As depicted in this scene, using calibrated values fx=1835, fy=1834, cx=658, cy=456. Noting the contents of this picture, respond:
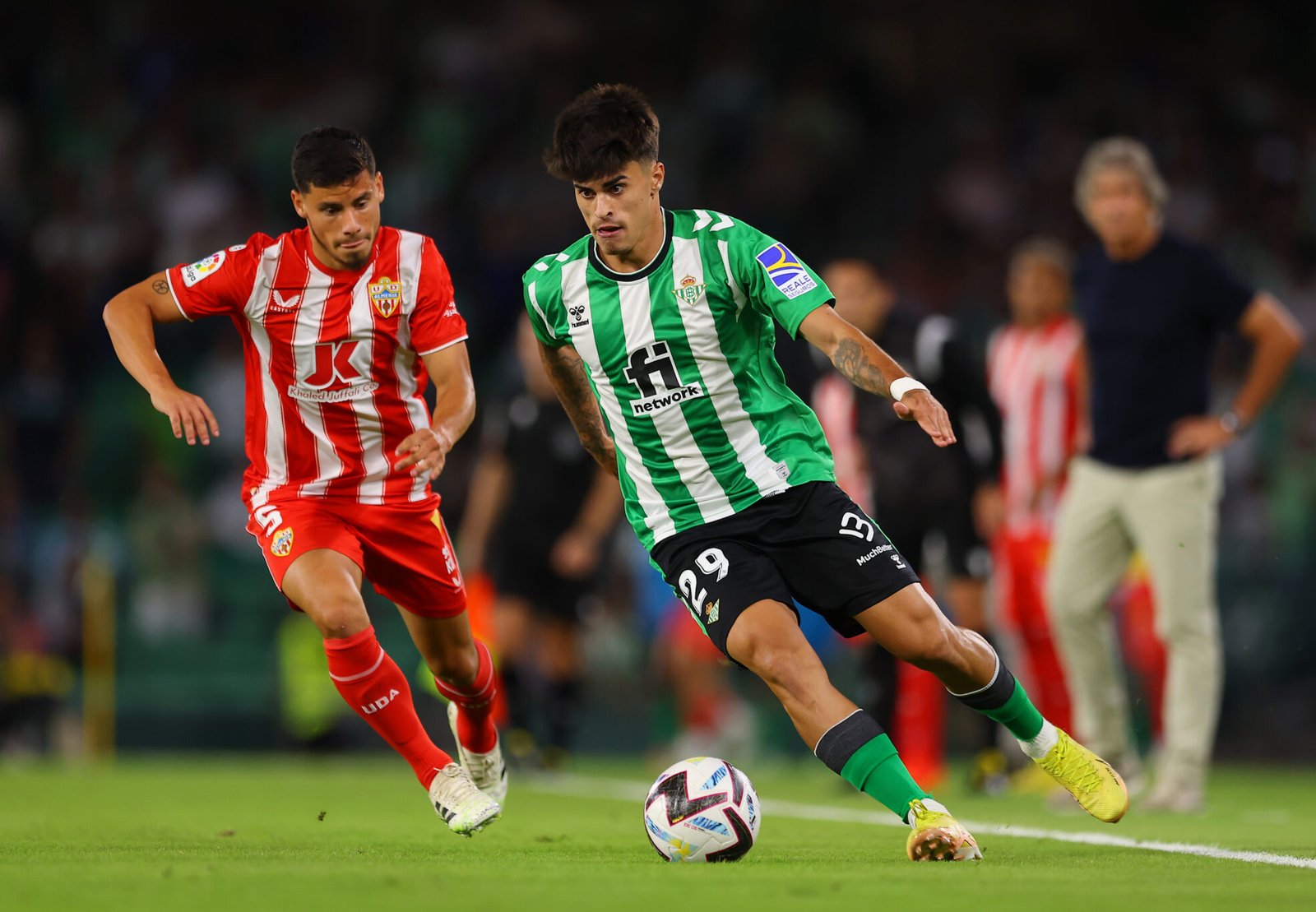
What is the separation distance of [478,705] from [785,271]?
2.24 metres

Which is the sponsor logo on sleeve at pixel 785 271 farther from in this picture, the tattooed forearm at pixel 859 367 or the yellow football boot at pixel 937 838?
the yellow football boot at pixel 937 838

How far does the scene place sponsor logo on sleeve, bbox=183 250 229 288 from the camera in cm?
580

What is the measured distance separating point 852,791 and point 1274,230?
28.5 feet

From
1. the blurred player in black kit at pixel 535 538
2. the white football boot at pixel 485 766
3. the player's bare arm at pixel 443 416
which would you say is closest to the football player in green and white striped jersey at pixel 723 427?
the player's bare arm at pixel 443 416

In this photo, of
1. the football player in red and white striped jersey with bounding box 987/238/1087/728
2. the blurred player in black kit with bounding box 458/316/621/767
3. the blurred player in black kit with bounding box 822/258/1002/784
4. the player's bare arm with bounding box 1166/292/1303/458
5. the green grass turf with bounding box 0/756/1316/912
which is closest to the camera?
the green grass turf with bounding box 0/756/1316/912

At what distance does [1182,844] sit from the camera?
5.43m

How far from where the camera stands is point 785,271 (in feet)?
16.3

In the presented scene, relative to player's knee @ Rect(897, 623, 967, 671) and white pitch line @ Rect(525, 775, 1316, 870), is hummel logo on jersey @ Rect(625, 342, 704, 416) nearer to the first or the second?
player's knee @ Rect(897, 623, 967, 671)

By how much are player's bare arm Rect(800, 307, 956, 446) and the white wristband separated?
1 centimetres

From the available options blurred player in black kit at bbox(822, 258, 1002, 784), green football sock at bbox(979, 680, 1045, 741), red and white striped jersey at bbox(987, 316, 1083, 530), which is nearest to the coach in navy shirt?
blurred player in black kit at bbox(822, 258, 1002, 784)

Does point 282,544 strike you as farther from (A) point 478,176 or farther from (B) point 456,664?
(A) point 478,176

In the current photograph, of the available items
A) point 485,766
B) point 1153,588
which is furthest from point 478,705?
point 1153,588

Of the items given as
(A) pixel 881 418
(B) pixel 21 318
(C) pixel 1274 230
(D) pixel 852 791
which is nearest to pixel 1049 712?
(D) pixel 852 791

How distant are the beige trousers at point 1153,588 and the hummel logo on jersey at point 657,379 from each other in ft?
9.79
